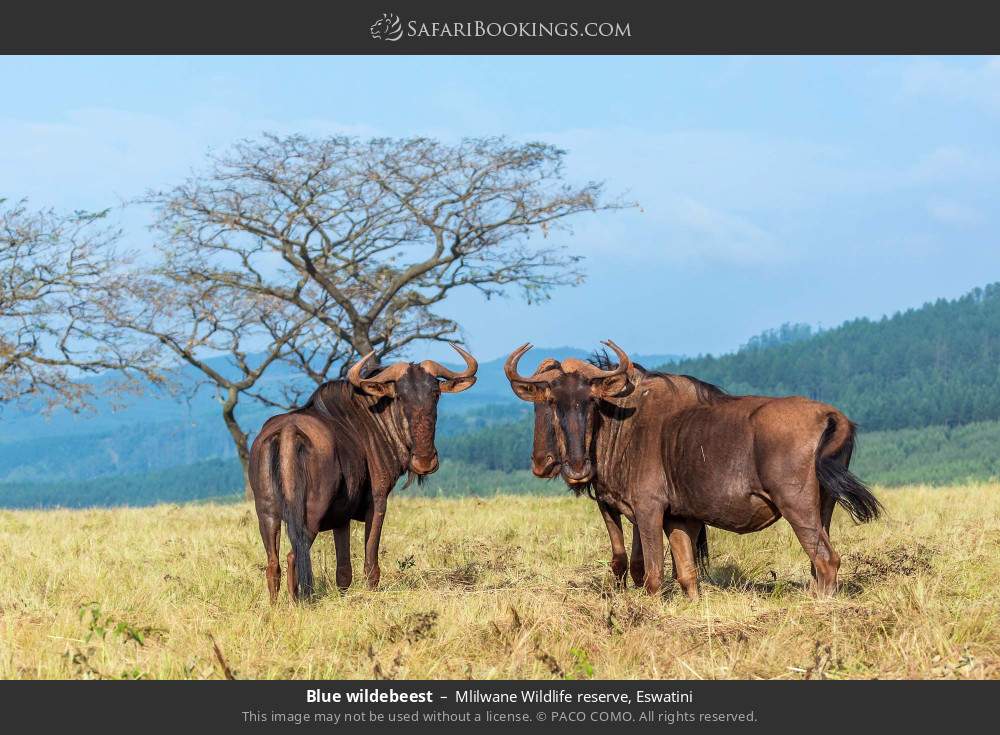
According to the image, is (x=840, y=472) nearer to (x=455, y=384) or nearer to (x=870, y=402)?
(x=455, y=384)

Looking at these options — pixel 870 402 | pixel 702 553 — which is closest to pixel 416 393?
pixel 702 553

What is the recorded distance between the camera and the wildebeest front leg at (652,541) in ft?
32.7

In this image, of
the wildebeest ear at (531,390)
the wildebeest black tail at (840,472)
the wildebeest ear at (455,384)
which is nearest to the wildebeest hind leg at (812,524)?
the wildebeest black tail at (840,472)

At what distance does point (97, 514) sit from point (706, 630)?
558 inches

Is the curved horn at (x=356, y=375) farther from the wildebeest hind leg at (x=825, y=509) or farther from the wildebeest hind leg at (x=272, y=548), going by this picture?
the wildebeest hind leg at (x=825, y=509)

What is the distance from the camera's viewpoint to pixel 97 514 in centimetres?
1986

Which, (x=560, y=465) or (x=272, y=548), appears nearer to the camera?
(x=272, y=548)

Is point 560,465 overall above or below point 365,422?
below

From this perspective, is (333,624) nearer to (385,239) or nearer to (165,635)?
(165,635)

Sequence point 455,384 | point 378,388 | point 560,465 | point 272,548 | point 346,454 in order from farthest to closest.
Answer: point 455,384, point 378,388, point 346,454, point 560,465, point 272,548

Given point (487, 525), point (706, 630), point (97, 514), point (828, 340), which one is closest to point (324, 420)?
point (706, 630)

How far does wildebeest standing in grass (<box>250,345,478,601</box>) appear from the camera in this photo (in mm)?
9758

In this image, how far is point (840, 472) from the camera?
30.5 feet

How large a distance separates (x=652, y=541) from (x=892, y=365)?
455 ft
